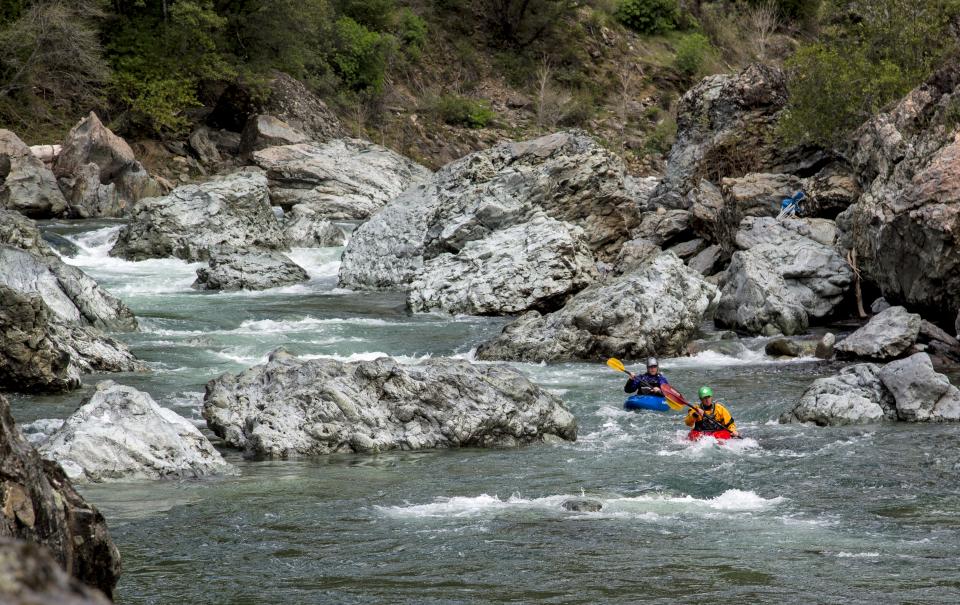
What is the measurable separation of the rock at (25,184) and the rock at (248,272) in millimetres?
7604

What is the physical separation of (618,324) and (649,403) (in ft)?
13.0

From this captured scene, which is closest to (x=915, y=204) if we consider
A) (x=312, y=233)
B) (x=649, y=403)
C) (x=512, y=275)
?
(x=649, y=403)

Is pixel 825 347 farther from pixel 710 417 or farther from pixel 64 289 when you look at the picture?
pixel 64 289

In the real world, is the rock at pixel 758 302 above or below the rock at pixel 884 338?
above

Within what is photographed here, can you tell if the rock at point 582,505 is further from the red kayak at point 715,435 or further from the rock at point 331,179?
the rock at point 331,179

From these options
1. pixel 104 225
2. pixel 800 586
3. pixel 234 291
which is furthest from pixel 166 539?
pixel 104 225

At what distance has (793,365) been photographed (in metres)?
15.7

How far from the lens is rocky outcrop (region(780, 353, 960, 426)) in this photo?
12188mm

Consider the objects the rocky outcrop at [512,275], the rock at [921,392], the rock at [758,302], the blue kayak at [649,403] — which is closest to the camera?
the rock at [921,392]

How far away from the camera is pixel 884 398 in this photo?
12586 mm

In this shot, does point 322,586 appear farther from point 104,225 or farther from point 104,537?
point 104,225

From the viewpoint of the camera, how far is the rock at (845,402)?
40.1 feet

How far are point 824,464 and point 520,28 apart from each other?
1855 inches

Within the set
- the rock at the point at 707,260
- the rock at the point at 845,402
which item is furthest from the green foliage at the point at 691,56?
the rock at the point at 845,402
